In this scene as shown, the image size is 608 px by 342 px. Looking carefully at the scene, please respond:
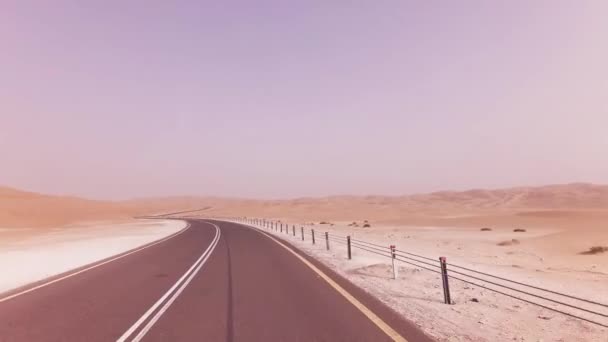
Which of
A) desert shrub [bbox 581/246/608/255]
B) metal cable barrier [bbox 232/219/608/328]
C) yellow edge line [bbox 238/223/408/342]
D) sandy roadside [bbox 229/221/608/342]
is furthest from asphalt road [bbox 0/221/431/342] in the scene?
desert shrub [bbox 581/246/608/255]

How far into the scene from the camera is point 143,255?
21.8 metres

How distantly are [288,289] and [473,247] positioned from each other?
69.4 feet

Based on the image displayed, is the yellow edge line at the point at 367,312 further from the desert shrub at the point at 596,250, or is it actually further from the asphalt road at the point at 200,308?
the desert shrub at the point at 596,250

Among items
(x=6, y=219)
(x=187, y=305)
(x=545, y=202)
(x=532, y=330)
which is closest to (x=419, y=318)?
(x=532, y=330)

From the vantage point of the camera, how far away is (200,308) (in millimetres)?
9242

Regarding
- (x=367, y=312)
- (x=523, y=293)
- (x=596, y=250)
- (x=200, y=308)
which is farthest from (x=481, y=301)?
(x=596, y=250)

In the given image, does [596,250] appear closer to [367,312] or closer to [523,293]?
[523,293]

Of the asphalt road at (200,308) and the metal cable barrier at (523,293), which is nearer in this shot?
the asphalt road at (200,308)

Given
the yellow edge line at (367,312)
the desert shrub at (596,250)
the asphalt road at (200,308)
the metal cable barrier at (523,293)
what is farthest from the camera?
the desert shrub at (596,250)

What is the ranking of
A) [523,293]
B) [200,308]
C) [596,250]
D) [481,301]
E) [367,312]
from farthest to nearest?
1. [596,250]
2. [523,293]
3. [481,301]
4. [200,308]
5. [367,312]

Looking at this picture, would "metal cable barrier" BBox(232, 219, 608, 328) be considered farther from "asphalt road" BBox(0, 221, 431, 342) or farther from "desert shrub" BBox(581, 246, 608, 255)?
"desert shrub" BBox(581, 246, 608, 255)

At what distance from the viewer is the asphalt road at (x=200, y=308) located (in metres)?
7.24

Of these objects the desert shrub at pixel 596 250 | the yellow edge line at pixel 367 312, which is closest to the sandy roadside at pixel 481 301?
the yellow edge line at pixel 367 312

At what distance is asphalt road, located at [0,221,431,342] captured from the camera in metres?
7.24
